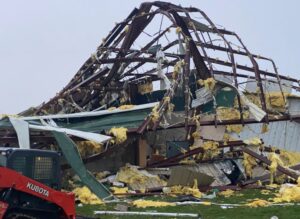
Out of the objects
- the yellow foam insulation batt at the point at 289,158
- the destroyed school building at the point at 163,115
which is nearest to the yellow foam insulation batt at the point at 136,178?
the destroyed school building at the point at 163,115

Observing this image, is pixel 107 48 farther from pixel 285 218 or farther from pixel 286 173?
pixel 285 218

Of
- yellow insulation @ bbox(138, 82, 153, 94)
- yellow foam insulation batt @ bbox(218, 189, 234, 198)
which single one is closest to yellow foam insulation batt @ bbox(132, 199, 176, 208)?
yellow foam insulation batt @ bbox(218, 189, 234, 198)

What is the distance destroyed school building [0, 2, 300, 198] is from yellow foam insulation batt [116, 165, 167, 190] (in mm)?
212

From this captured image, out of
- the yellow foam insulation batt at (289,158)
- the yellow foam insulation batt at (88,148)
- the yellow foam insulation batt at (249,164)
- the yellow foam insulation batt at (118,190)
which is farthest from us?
the yellow foam insulation batt at (289,158)

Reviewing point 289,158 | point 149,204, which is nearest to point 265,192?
point 149,204

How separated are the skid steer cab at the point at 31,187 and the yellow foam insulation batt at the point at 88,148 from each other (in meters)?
8.75

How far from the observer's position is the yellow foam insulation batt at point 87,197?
559 inches

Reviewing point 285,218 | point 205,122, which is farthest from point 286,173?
point 285,218

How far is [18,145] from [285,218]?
28.4 ft

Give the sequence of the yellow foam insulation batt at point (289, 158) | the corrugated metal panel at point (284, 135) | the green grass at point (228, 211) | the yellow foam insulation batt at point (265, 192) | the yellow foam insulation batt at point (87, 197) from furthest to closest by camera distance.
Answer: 1. the corrugated metal panel at point (284, 135)
2. the yellow foam insulation batt at point (289, 158)
3. the yellow foam insulation batt at point (265, 192)
4. the yellow foam insulation batt at point (87, 197)
5. the green grass at point (228, 211)

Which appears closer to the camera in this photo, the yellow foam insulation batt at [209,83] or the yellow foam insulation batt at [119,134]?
the yellow foam insulation batt at [119,134]

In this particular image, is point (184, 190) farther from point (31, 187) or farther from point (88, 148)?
point (31, 187)

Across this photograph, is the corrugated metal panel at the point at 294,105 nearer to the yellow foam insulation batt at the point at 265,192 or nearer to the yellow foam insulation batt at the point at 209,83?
the yellow foam insulation batt at the point at 209,83

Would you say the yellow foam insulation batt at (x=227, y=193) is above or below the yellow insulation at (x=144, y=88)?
below
